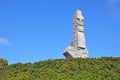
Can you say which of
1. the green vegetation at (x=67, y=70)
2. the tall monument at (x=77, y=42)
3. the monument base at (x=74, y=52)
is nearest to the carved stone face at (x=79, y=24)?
the tall monument at (x=77, y=42)

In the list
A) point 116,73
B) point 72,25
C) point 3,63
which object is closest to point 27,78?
point 116,73

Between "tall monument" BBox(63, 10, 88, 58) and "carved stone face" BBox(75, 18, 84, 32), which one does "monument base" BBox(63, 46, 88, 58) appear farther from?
"carved stone face" BBox(75, 18, 84, 32)

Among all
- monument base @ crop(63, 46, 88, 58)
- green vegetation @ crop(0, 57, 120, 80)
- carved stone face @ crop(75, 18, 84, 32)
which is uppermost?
carved stone face @ crop(75, 18, 84, 32)

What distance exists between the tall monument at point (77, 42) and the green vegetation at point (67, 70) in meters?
7.13

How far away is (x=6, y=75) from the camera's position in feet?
52.8

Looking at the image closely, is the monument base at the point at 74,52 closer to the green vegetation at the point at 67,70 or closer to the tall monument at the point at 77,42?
the tall monument at the point at 77,42

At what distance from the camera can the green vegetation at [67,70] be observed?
14.8 meters

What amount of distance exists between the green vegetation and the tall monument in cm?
713

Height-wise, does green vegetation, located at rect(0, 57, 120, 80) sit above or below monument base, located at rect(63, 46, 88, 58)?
below

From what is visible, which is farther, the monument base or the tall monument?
the tall monument

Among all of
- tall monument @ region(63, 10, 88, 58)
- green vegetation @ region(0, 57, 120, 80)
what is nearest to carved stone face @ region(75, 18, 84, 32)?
tall monument @ region(63, 10, 88, 58)

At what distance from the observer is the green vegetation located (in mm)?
14805

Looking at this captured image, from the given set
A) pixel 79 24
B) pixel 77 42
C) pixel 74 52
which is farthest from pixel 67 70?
pixel 79 24

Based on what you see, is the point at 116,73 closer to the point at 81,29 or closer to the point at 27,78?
the point at 27,78
